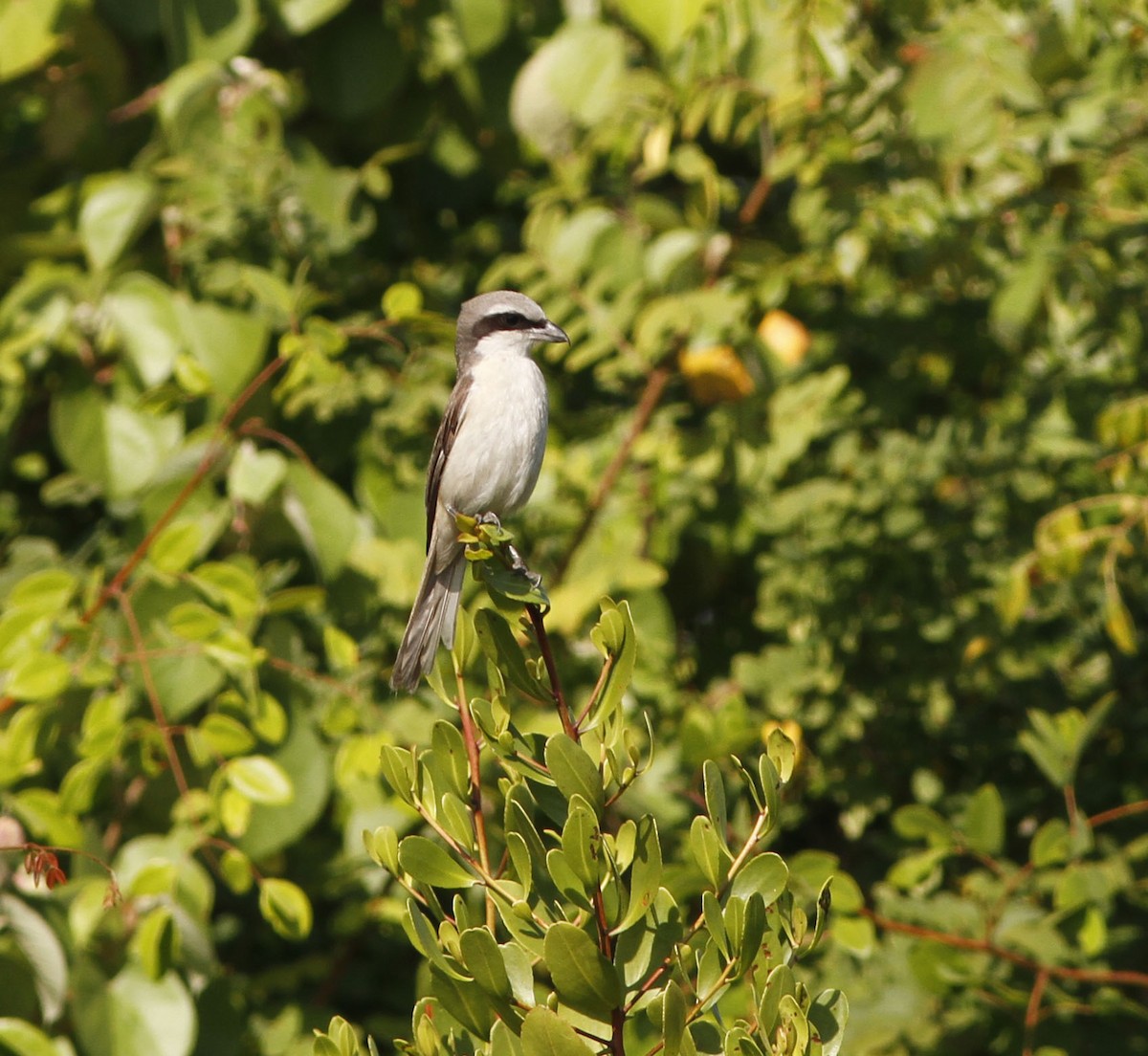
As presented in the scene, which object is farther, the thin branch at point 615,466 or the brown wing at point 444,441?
the thin branch at point 615,466

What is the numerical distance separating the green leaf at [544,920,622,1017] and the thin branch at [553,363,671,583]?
2488 mm

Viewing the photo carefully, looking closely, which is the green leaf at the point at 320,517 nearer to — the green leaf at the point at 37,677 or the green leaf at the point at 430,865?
the green leaf at the point at 37,677

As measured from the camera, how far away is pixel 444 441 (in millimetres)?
3725

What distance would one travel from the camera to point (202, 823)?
3.51 m

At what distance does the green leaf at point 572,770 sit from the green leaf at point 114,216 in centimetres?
269

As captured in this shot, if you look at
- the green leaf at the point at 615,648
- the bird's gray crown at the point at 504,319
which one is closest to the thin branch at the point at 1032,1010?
the green leaf at the point at 615,648

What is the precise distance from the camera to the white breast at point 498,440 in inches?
138

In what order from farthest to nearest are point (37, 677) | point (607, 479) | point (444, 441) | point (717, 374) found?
point (717, 374)
point (607, 479)
point (444, 441)
point (37, 677)

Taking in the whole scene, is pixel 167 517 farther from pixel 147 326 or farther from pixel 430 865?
pixel 430 865

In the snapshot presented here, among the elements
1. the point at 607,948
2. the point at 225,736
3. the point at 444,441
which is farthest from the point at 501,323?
the point at 607,948

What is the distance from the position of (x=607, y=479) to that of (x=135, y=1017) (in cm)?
191

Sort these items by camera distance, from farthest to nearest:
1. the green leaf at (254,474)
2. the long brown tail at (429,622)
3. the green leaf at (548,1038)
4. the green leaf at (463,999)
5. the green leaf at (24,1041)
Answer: the green leaf at (254,474) → the long brown tail at (429,622) → the green leaf at (24,1041) → the green leaf at (463,999) → the green leaf at (548,1038)

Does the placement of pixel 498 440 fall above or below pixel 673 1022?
below

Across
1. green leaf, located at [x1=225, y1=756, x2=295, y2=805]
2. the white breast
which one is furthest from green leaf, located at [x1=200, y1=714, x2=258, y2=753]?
the white breast
